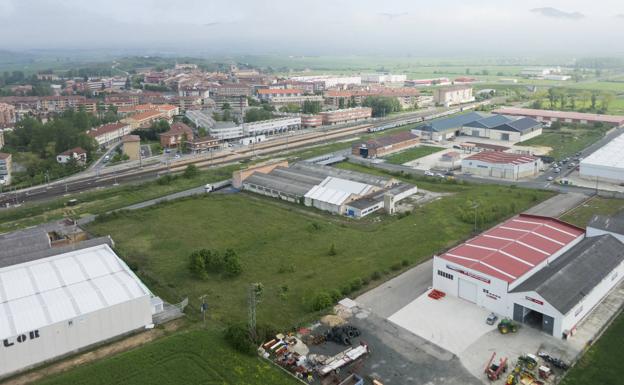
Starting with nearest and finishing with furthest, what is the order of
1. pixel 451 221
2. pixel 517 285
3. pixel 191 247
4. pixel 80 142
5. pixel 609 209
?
1. pixel 517 285
2. pixel 191 247
3. pixel 451 221
4. pixel 609 209
5. pixel 80 142

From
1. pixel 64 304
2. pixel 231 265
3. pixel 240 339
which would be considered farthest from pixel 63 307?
pixel 231 265

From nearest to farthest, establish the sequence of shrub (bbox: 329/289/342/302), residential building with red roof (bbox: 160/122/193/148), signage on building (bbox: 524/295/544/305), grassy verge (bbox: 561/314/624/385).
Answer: grassy verge (bbox: 561/314/624/385), signage on building (bbox: 524/295/544/305), shrub (bbox: 329/289/342/302), residential building with red roof (bbox: 160/122/193/148)

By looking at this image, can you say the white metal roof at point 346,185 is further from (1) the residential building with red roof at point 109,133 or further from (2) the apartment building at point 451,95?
(2) the apartment building at point 451,95

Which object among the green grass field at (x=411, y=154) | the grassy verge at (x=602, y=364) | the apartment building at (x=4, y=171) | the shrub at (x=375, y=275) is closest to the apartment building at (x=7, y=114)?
the apartment building at (x=4, y=171)

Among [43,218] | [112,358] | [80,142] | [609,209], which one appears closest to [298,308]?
[112,358]

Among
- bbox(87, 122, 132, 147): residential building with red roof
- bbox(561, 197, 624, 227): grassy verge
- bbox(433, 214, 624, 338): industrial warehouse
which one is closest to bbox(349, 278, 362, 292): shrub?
bbox(433, 214, 624, 338): industrial warehouse

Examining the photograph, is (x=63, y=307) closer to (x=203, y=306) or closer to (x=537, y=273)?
(x=203, y=306)

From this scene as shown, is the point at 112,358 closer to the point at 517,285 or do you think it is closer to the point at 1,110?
the point at 517,285

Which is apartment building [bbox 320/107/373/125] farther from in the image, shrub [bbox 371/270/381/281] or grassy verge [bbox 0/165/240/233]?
shrub [bbox 371/270/381/281]
